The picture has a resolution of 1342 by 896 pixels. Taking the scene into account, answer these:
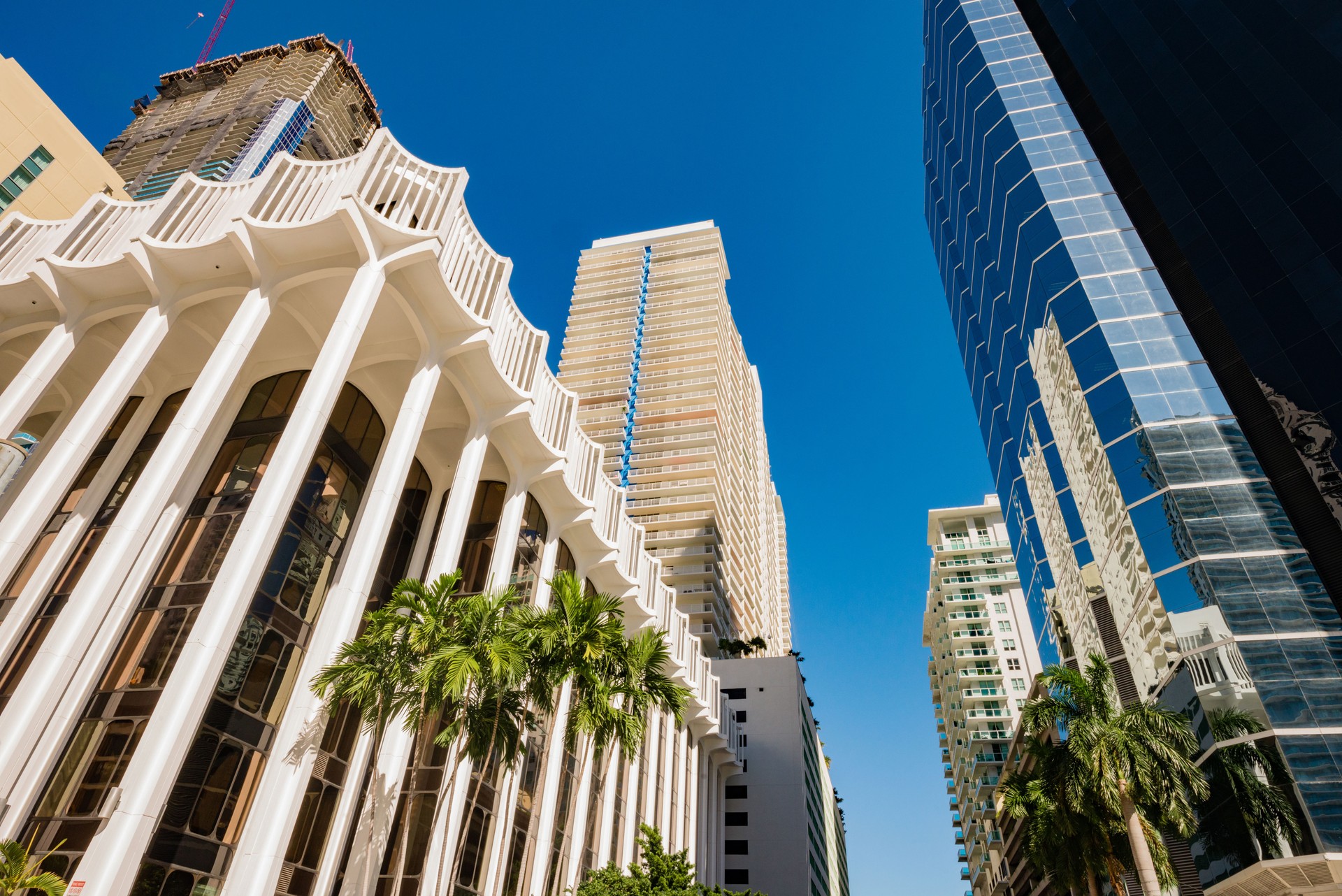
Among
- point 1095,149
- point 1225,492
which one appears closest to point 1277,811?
point 1225,492

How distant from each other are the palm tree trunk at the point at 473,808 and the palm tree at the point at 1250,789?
78.3 feet

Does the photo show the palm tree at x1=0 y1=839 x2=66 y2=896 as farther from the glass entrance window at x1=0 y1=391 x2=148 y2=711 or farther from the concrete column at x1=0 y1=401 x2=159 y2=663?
the glass entrance window at x1=0 y1=391 x2=148 y2=711

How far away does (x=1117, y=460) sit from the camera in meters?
33.6

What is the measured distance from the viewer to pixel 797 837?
58.4 m

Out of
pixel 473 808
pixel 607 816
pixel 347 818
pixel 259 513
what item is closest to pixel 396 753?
pixel 347 818

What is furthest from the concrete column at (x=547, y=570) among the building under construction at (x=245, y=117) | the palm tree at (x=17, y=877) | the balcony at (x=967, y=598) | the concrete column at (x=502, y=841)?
the building under construction at (x=245, y=117)

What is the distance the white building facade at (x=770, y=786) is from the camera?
57938mm

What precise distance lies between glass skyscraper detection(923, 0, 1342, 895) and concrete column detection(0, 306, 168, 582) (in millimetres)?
34422

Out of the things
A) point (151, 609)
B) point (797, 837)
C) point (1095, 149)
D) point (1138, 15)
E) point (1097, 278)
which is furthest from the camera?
point (797, 837)

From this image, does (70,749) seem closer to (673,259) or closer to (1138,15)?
(1138,15)

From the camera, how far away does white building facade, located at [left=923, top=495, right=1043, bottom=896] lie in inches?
2987

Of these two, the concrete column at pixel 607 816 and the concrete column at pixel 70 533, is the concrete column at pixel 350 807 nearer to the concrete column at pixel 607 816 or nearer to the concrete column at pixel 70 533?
the concrete column at pixel 70 533

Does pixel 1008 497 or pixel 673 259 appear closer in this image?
pixel 1008 497

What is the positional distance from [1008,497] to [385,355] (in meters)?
44.7
